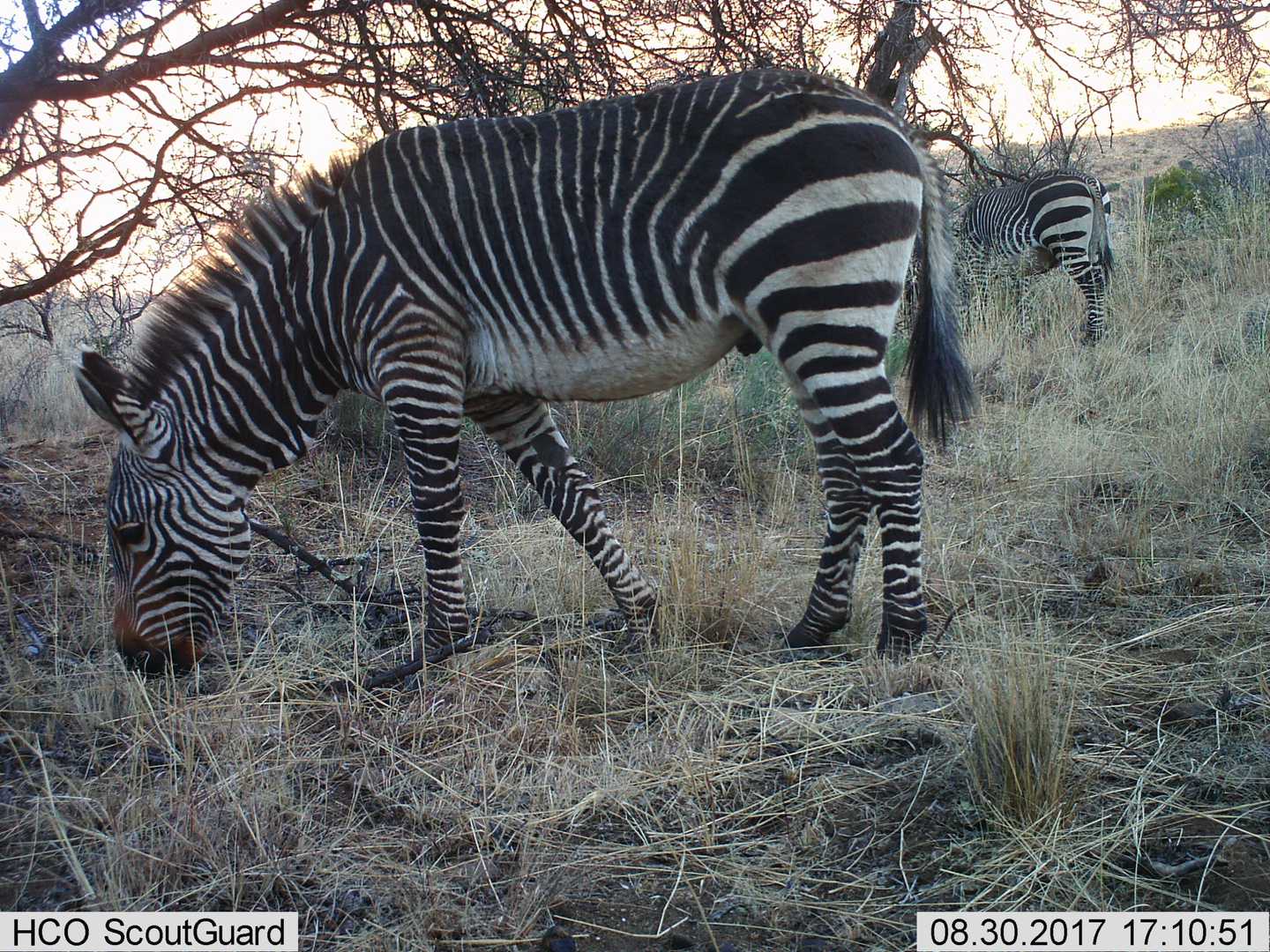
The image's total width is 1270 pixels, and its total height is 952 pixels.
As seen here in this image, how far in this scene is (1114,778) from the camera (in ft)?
10.5

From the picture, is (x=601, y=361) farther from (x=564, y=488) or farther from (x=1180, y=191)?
(x=1180, y=191)

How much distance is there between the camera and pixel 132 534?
4.17 m

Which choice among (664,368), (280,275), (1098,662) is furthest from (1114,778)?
(280,275)

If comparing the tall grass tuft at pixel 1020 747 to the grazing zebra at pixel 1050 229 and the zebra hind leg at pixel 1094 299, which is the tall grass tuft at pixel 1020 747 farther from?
the grazing zebra at pixel 1050 229

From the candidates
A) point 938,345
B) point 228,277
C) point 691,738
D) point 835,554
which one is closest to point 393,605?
point 228,277

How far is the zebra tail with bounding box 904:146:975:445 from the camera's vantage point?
15.2 ft

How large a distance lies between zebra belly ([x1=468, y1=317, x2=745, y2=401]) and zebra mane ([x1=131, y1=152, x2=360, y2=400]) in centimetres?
101

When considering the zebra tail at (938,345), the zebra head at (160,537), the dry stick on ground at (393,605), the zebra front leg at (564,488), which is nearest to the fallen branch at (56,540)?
the dry stick on ground at (393,605)

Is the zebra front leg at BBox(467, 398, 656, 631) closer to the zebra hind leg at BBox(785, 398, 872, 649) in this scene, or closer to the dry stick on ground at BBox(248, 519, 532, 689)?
the dry stick on ground at BBox(248, 519, 532, 689)

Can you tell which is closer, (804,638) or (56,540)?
(804,638)

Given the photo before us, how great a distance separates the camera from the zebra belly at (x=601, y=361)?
4.23 m

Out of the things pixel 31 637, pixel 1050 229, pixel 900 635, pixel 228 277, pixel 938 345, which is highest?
pixel 1050 229

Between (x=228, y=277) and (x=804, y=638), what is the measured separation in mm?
3129

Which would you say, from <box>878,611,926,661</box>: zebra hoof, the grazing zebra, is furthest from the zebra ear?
the grazing zebra
